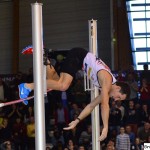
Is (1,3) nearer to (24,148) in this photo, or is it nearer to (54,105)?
(54,105)

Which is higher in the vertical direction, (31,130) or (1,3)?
(1,3)

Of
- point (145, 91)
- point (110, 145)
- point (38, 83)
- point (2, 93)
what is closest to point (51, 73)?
point (38, 83)

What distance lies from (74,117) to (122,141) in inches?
88.9

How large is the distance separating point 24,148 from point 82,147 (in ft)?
8.73

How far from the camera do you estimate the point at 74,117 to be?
1666 centimetres

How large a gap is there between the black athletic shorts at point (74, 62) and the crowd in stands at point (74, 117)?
6.53 m

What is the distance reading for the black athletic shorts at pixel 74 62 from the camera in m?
8.13

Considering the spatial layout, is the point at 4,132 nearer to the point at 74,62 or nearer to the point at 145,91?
the point at 145,91

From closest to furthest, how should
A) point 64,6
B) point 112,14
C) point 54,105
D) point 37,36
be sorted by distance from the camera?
point 37,36 → point 54,105 → point 112,14 → point 64,6

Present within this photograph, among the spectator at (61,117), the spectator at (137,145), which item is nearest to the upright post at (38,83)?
the spectator at (137,145)

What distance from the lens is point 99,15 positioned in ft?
73.9

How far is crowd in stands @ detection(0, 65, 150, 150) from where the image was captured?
601 inches

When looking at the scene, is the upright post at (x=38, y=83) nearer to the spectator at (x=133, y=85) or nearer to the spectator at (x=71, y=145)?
the spectator at (x=71, y=145)

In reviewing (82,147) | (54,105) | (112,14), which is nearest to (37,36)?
(82,147)
